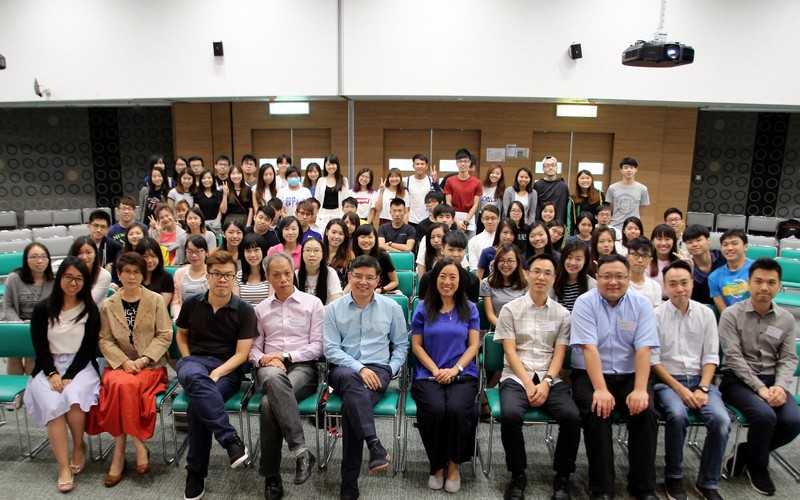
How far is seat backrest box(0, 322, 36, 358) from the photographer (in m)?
3.40

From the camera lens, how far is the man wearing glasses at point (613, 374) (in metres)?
2.94

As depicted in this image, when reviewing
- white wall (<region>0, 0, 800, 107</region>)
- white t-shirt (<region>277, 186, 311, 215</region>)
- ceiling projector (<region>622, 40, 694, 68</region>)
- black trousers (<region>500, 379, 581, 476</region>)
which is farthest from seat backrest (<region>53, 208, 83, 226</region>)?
ceiling projector (<region>622, 40, 694, 68</region>)

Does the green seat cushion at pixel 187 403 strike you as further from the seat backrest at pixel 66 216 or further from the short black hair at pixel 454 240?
the seat backrest at pixel 66 216

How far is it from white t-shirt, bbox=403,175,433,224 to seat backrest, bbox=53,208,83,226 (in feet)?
22.6

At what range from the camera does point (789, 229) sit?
8648 millimetres

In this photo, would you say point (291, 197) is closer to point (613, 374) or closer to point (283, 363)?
point (283, 363)

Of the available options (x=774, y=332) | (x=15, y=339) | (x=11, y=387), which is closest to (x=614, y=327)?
(x=774, y=332)

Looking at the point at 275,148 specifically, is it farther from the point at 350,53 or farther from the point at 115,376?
the point at 115,376

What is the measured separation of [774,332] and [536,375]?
1.52 meters

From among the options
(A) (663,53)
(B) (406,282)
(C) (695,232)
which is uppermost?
(A) (663,53)

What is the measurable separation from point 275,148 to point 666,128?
6.85m

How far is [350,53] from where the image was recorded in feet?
24.8

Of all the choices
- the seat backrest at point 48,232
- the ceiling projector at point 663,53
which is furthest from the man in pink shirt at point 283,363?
the ceiling projector at point 663,53

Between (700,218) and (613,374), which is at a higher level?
(700,218)
